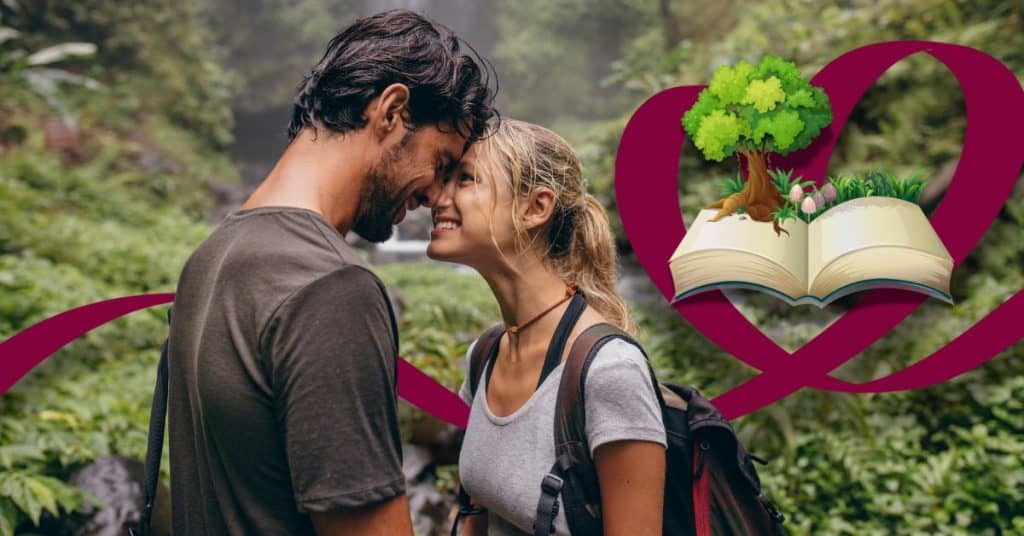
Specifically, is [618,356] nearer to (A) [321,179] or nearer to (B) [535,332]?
(B) [535,332]

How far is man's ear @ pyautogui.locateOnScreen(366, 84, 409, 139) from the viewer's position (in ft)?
4.63

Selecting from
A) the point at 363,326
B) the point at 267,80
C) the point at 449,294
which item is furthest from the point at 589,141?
the point at 267,80

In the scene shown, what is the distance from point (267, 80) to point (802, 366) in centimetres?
1925

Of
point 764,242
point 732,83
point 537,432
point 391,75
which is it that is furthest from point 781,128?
point 391,75

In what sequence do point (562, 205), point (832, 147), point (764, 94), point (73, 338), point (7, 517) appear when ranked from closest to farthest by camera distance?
point (562, 205) → point (764, 94) → point (832, 147) → point (73, 338) → point (7, 517)

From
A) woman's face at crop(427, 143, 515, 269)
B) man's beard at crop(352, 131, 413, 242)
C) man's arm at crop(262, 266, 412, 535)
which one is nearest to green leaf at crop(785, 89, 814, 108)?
woman's face at crop(427, 143, 515, 269)

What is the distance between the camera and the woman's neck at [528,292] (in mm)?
1909

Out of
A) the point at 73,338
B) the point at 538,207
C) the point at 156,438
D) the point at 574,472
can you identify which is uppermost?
the point at 538,207

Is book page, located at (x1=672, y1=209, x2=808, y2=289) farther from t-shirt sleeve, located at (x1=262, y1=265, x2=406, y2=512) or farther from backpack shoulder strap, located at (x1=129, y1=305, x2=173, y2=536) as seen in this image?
backpack shoulder strap, located at (x1=129, y1=305, x2=173, y2=536)

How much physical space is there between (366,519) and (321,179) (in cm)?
57

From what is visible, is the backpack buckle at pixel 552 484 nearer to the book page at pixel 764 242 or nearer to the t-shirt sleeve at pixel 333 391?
the t-shirt sleeve at pixel 333 391

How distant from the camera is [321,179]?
1.35 m

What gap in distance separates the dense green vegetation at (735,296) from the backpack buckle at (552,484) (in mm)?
1219

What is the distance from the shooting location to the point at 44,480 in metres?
3.41
